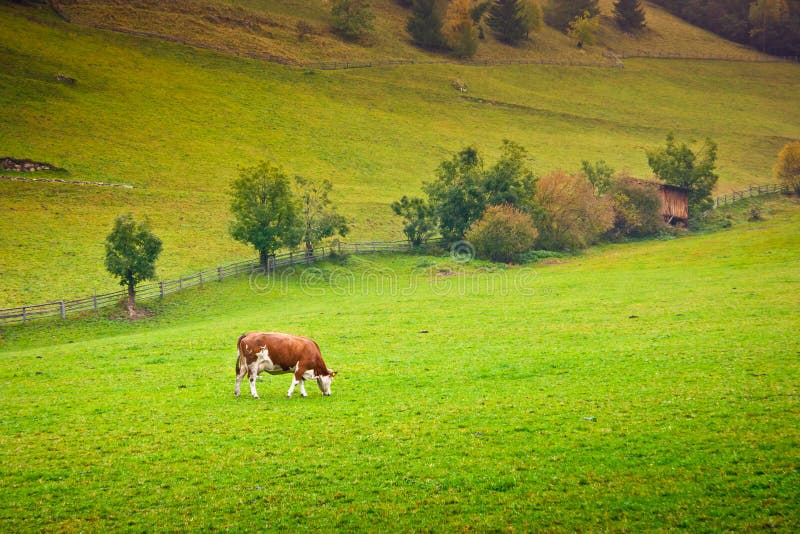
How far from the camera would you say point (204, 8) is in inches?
5182

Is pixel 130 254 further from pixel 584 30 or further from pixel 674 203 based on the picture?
pixel 584 30

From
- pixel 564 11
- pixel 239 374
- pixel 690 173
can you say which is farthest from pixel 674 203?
pixel 564 11

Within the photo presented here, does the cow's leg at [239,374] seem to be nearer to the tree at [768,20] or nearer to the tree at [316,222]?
the tree at [316,222]

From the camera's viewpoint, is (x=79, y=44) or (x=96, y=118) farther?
(x=79, y=44)

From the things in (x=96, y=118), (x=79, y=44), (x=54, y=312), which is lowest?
(x=54, y=312)

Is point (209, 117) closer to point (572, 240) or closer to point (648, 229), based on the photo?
point (572, 240)

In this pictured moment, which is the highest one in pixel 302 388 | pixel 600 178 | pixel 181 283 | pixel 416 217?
pixel 600 178

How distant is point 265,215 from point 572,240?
116 feet

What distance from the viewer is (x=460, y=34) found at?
145 metres

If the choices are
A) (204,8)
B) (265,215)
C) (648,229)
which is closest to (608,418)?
(265,215)

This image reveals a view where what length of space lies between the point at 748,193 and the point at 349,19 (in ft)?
298

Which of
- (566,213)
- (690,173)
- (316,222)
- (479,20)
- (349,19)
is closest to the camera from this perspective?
(316,222)

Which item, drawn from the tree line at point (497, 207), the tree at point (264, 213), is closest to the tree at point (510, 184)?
the tree line at point (497, 207)

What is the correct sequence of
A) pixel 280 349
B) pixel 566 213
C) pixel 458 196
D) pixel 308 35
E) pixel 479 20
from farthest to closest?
1. pixel 479 20
2. pixel 308 35
3. pixel 458 196
4. pixel 566 213
5. pixel 280 349
